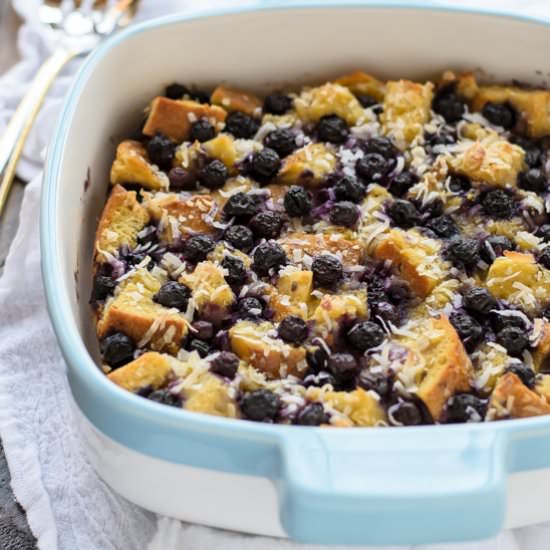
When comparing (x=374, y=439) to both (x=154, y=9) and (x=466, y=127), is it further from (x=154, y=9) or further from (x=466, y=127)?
(x=154, y=9)

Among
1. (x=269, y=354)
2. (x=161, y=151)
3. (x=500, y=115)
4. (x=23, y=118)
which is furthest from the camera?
(x=23, y=118)

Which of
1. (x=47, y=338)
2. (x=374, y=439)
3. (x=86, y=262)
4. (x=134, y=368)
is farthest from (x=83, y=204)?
(x=374, y=439)

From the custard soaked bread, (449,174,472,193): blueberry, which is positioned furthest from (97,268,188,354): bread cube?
(449,174,472,193): blueberry

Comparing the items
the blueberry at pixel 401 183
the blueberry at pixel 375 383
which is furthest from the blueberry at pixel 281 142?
the blueberry at pixel 375 383

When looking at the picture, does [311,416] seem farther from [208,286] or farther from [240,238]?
[240,238]

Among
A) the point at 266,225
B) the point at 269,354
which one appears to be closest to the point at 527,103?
the point at 266,225

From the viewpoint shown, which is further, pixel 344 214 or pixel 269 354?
pixel 344 214

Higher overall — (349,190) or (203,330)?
(349,190)

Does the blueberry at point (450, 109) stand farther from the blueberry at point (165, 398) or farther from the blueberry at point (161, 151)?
the blueberry at point (165, 398)
